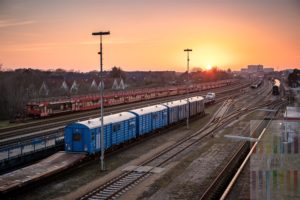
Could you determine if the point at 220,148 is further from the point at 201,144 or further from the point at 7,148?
the point at 7,148

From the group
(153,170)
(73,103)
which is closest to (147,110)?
(153,170)

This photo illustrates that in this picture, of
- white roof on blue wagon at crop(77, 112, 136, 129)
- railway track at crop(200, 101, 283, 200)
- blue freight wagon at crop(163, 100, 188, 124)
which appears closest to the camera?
railway track at crop(200, 101, 283, 200)

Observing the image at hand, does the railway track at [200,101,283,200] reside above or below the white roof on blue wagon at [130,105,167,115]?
below

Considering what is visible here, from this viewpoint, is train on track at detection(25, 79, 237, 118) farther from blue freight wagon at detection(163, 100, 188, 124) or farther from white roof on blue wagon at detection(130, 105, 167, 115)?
white roof on blue wagon at detection(130, 105, 167, 115)

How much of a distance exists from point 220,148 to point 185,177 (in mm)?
11561

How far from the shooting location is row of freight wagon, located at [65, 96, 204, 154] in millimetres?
29203

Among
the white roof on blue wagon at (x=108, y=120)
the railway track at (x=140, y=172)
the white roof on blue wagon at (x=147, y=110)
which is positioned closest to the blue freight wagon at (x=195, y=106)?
the white roof on blue wagon at (x=147, y=110)

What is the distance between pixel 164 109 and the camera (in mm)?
45656

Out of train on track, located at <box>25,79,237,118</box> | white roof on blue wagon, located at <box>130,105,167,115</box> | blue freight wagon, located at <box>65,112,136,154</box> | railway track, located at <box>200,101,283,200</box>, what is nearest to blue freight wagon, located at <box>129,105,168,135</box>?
white roof on blue wagon, located at <box>130,105,167,115</box>

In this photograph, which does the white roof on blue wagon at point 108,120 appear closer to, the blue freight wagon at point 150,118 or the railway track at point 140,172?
the blue freight wagon at point 150,118

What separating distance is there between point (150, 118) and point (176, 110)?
9.39 metres

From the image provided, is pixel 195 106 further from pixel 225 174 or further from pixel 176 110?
pixel 225 174

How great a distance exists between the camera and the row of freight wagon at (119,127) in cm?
2920

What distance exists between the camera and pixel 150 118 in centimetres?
4131
